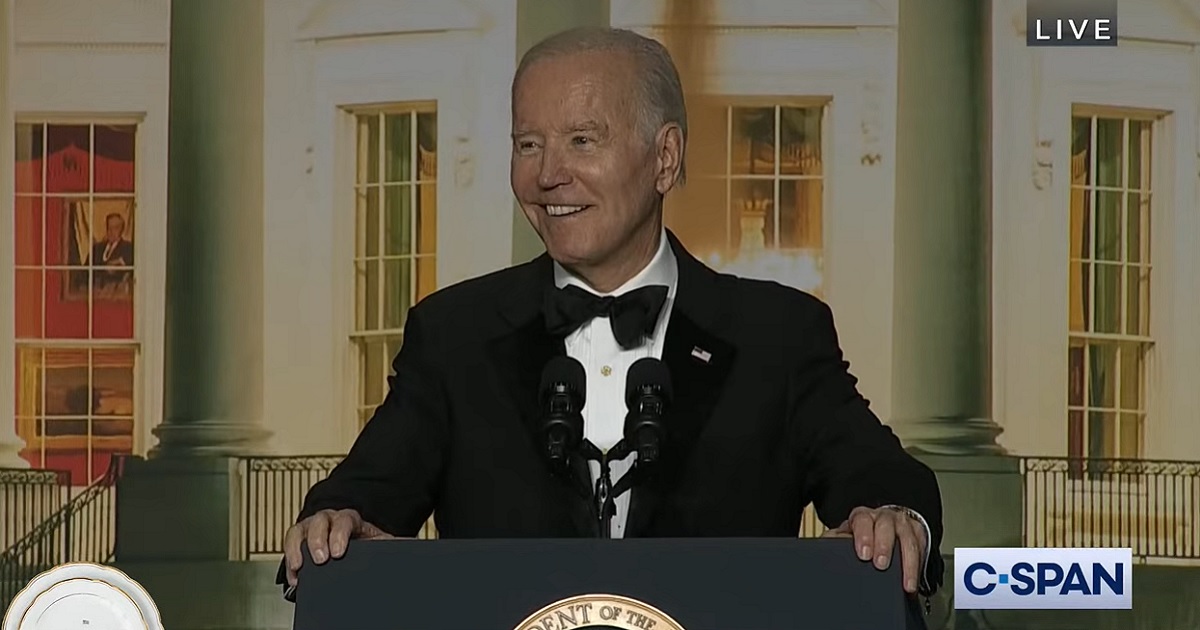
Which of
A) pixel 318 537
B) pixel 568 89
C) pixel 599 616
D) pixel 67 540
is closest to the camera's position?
pixel 599 616

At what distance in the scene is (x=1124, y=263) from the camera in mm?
4676

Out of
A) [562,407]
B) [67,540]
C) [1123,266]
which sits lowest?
[67,540]

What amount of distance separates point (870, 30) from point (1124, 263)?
0.88 meters

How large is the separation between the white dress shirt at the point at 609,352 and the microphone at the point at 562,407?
449 millimetres

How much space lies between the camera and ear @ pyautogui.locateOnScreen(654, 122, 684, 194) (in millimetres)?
2285

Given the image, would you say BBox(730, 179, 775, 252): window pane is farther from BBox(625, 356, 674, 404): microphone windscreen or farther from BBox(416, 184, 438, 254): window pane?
BBox(625, 356, 674, 404): microphone windscreen

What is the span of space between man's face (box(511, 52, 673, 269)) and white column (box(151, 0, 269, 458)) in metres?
2.57

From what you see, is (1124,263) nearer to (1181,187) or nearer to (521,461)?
(1181,187)

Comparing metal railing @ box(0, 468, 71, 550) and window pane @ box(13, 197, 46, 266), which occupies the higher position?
window pane @ box(13, 197, 46, 266)

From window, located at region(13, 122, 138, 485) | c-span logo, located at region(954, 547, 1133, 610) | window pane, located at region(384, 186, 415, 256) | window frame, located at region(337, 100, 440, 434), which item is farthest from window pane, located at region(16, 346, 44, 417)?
c-span logo, located at region(954, 547, 1133, 610)

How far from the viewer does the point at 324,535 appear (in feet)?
5.86

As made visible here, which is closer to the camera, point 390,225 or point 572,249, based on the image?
point 572,249

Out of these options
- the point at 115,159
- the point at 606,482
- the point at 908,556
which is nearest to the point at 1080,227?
the point at 115,159

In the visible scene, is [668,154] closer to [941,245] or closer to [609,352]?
[609,352]
